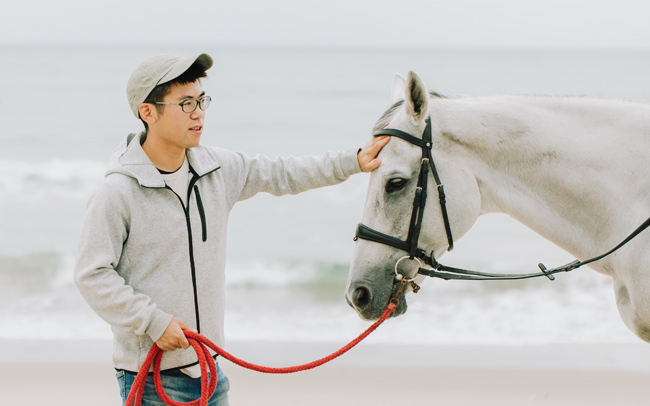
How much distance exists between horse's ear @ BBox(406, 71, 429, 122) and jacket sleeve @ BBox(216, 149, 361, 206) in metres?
0.32

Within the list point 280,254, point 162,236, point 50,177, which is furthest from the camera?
point 50,177

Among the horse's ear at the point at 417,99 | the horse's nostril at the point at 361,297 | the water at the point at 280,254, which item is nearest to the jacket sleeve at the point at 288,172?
the horse's ear at the point at 417,99

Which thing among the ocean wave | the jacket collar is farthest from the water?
the jacket collar

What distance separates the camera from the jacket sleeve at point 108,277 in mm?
1757

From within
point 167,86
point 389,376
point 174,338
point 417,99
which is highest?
point 167,86

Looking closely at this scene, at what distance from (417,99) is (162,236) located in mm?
969

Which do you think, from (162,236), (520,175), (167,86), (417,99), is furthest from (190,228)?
(520,175)

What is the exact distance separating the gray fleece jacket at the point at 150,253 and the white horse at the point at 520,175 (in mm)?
526

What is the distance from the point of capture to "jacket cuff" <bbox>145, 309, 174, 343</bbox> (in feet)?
5.83

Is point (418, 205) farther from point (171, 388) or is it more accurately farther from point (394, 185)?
point (171, 388)

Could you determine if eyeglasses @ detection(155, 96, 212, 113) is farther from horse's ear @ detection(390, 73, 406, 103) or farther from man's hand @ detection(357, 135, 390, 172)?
horse's ear @ detection(390, 73, 406, 103)

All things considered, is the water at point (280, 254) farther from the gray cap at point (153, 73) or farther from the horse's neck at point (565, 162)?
the gray cap at point (153, 73)

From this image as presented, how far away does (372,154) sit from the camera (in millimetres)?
2094

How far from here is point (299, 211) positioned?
34.6ft
